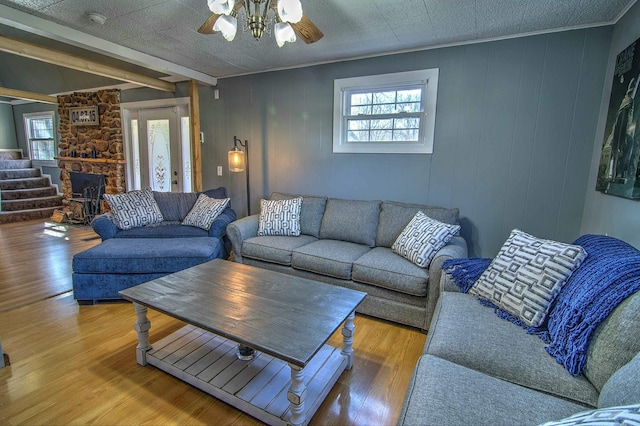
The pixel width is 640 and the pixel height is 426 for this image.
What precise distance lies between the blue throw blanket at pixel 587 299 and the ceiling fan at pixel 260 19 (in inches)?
75.0

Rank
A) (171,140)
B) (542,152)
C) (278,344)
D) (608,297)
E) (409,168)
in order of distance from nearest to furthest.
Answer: (608,297) → (278,344) → (542,152) → (409,168) → (171,140)

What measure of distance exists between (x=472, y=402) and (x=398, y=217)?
6.60 feet

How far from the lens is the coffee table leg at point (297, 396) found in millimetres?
1391

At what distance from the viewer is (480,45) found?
276cm

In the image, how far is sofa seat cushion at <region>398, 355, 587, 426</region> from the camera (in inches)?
40.3

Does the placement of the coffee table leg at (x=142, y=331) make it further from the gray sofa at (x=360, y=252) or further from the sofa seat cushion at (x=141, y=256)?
the gray sofa at (x=360, y=252)

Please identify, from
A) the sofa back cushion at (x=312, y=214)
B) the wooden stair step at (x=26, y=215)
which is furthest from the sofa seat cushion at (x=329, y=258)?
the wooden stair step at (x=26, y=215)

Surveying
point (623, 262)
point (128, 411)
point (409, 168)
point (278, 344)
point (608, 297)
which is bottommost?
point (128, 411)

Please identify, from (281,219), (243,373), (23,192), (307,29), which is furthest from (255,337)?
(23,192)

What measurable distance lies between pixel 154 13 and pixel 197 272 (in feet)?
6.36

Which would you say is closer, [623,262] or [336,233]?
[623,262]

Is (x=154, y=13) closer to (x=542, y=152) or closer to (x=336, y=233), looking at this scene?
(x=336, y=233)

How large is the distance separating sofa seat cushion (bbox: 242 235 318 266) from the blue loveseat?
0.34 meters

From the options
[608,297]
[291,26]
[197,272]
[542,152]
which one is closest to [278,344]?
[197,272]
